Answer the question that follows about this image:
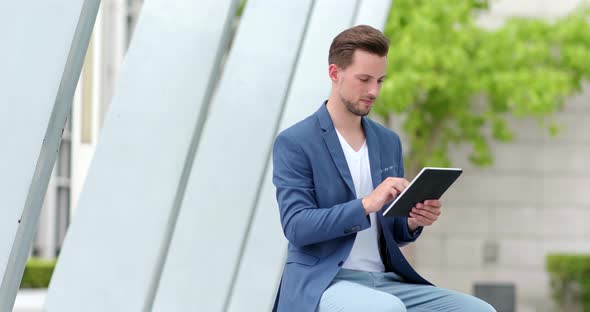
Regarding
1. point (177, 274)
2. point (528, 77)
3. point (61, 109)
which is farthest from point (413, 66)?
point (61, 109)

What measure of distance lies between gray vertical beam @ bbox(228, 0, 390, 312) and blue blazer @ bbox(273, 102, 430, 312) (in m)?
3.00

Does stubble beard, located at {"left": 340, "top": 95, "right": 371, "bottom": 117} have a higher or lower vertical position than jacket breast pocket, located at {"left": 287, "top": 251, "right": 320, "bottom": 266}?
higher

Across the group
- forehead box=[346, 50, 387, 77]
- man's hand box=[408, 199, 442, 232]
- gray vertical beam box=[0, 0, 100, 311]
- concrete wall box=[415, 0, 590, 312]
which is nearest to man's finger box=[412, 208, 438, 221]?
man's hand box=[408, 199, 442, 232]

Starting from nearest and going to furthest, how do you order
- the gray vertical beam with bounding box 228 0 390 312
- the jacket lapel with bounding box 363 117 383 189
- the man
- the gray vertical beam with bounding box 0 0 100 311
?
the gray vertical beam with bounding box 0 0 100 311
the man
the jacket lapel with bounding box 363 117 383 189
the gray vertical beam with bounding box 228 0 390 312

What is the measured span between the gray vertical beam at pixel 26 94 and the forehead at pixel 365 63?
1251mm

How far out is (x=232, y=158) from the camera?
6.96 meters

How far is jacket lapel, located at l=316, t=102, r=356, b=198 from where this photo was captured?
12.8 feet

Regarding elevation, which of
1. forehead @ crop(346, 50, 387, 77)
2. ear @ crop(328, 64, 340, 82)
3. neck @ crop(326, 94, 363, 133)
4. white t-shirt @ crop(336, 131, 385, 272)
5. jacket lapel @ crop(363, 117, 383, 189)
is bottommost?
white t-shirt @ crop(336, 131, 385, 272)

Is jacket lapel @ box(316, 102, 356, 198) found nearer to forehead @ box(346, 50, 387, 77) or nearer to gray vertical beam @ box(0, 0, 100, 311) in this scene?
forehead @ box(346, 50, 387, 77)

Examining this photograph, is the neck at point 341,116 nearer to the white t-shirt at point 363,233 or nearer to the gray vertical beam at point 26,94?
the white t-shirt at point 363,233

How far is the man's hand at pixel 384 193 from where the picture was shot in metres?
3.64

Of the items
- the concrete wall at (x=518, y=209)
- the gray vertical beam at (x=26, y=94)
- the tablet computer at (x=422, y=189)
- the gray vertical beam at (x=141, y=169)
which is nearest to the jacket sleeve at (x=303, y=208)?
the tablet computer at (x=422, y=189)

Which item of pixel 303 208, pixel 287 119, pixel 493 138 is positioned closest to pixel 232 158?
pixel 287 119

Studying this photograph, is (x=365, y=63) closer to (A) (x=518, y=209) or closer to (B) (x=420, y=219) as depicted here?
(B) (x=420, y=219)
